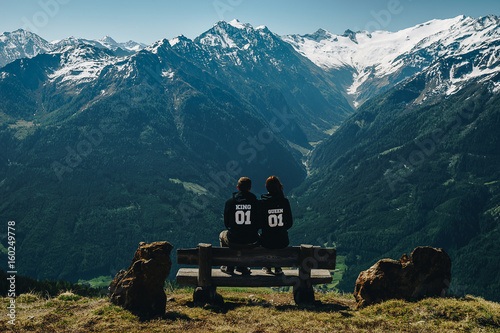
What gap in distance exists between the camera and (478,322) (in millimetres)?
14234

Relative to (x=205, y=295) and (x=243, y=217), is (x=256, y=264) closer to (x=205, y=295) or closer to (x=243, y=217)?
(x=243, y=217)

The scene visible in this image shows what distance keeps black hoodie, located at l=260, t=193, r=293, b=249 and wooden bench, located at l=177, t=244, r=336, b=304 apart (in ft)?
1.50


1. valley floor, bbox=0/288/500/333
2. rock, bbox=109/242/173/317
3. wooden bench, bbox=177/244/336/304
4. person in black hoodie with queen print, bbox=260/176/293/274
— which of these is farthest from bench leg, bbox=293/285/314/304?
rock, bbox=109/242/173/317

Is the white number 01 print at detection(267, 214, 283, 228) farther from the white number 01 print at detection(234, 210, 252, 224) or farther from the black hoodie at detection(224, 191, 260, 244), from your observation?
the white number 01 print at detection(234, 210, 252, 224)

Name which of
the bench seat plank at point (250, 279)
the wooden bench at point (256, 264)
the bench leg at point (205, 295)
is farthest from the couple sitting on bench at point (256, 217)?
the bench leg at point (205, 295)

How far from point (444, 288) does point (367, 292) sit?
162 inches

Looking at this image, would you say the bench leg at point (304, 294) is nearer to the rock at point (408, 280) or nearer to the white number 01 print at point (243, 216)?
the rock at point (408, 280)

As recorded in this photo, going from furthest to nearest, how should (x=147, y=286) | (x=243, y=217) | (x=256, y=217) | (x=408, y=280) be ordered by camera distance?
(x=408, y=280)
(x=256, y=217)
(x=243, y=217)
(x=147, y=286)

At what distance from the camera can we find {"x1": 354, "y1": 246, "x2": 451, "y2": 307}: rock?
17844 mm

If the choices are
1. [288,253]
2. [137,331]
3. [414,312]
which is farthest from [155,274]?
[414,312]

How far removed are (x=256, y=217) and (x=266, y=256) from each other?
204 cm

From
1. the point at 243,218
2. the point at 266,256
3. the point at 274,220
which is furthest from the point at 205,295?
the point at 274,220

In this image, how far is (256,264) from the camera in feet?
56.5

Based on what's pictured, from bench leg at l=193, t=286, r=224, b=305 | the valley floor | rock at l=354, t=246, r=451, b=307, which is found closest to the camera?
the valley floor
